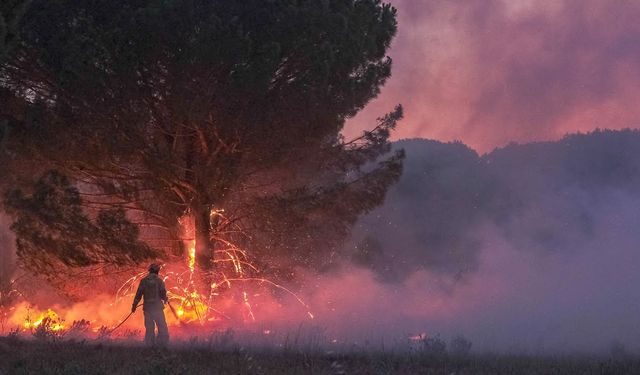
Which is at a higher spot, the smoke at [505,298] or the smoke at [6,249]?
the smoke at [6,249]

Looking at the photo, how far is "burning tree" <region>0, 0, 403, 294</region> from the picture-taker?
712 inches

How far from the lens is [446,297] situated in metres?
31.4

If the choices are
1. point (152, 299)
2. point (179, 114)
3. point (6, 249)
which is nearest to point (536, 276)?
point (179, 114)

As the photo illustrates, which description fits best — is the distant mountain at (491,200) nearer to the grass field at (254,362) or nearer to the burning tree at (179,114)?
the burning tree at (179,114)

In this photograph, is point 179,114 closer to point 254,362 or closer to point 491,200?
point 254,362

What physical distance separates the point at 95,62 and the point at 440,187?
319 ft

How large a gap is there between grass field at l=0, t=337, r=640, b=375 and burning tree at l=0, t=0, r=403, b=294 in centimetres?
592

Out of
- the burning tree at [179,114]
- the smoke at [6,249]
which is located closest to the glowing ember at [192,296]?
the burning tree at [179,114]

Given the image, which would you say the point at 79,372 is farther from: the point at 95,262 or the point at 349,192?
the point at 349,192

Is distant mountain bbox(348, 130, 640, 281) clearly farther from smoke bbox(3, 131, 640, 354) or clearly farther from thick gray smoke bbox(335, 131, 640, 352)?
smoke bbox(3, 131, 640, 354)

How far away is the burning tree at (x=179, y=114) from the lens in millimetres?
18078

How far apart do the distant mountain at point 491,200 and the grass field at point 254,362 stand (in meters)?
23.5

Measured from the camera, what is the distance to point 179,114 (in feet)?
62.3

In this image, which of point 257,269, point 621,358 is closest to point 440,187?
point 257,269
